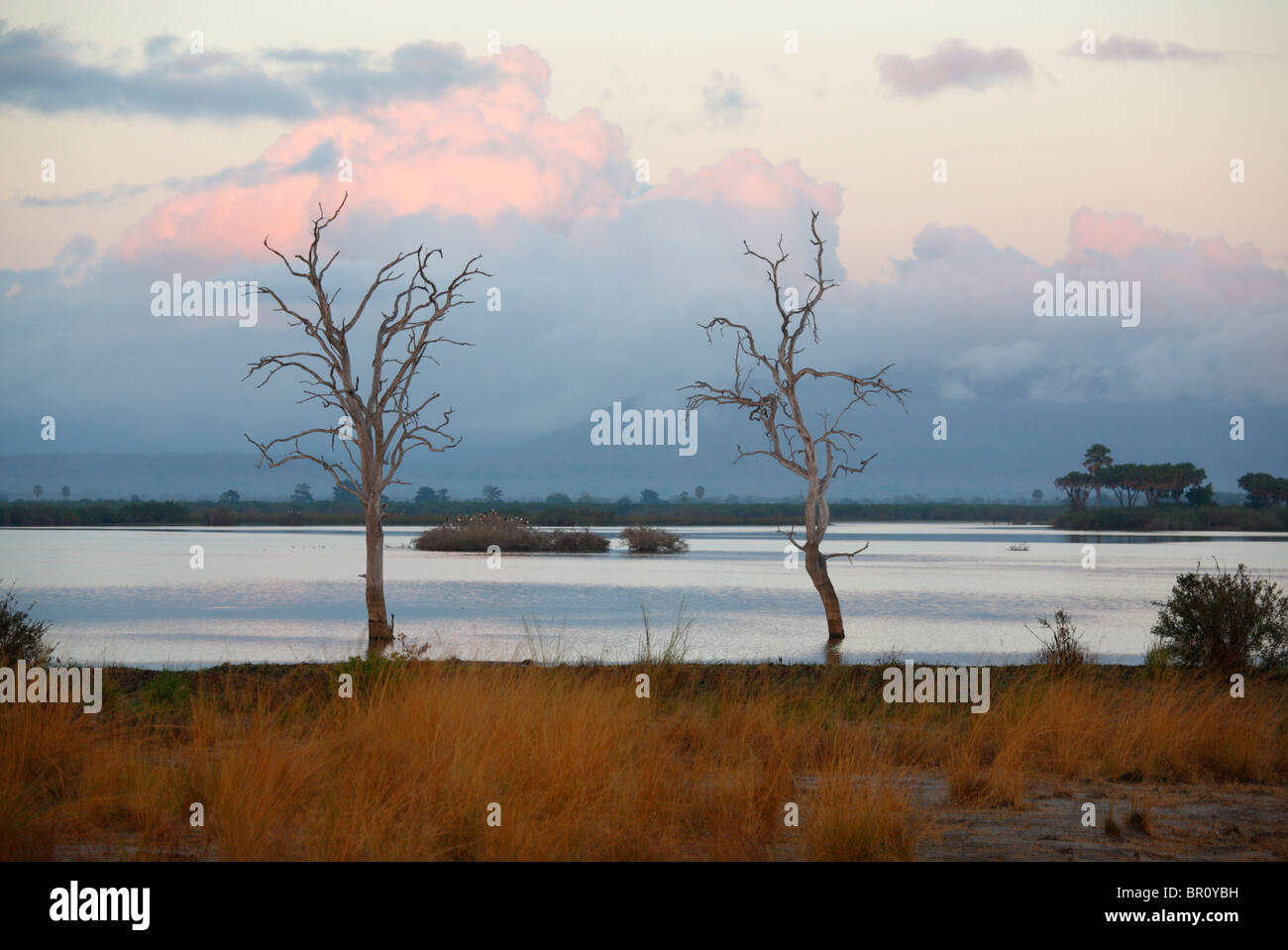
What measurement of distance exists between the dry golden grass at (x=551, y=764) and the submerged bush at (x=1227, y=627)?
362 centimetres

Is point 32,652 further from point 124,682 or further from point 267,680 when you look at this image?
point 267,680

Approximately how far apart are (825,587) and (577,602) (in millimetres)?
9525

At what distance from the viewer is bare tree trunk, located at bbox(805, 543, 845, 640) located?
20.0 m

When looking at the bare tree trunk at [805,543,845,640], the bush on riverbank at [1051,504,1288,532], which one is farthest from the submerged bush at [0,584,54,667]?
the bush on riverbank at [1051,504,1288,532]

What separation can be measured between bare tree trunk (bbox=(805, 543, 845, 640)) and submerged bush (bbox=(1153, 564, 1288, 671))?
5929 mm

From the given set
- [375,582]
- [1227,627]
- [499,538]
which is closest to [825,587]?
[1227,627]

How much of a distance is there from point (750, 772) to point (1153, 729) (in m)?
4.17

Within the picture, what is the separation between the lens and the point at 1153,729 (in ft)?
32.8

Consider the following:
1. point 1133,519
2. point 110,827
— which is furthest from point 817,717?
point 1133,519

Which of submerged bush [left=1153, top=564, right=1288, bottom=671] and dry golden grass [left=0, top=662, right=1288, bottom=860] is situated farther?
submerged bush [left=1153, top=564, right=1288, bottom=671]

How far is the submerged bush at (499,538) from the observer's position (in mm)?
58094
